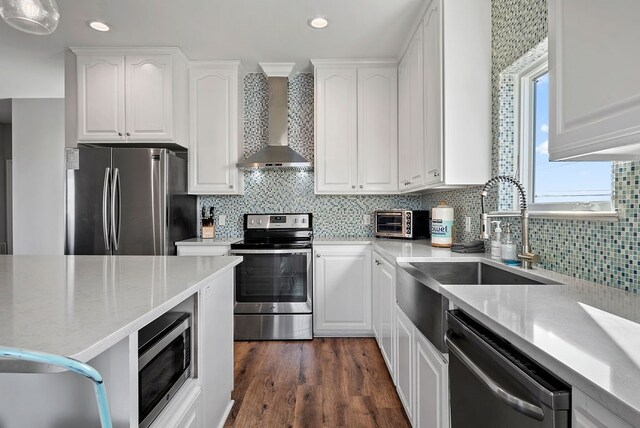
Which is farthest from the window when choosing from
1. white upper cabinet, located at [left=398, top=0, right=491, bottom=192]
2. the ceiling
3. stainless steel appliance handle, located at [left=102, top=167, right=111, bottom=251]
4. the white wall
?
the white wall

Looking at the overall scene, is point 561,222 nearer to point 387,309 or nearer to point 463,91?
point 463,91

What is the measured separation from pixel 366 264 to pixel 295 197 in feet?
3.47

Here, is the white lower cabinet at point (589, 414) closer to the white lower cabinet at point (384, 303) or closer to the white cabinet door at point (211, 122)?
the white lower cabinet at point (384, 303)

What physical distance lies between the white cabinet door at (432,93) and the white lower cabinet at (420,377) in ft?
3.09

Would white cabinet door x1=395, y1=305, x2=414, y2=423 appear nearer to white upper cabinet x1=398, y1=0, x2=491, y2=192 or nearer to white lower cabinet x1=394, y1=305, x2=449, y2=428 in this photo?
white lower cabinet x1=394, y1=305, x2=449, y2=428

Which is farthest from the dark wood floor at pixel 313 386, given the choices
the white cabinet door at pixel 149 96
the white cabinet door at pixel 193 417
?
the white cabinet door at pixel 149 96

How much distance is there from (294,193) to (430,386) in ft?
7.89

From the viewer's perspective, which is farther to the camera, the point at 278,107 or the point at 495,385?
the point at 278,107

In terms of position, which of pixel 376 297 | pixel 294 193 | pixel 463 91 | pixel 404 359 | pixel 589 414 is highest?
pixel 463 91

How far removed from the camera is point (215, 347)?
1543mm

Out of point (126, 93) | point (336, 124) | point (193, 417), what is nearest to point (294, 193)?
point (336, 124)

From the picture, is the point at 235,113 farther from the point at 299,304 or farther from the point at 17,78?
the point at 17,78

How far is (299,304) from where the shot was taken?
290 cm

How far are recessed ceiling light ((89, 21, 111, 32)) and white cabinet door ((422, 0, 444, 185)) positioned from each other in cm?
240
